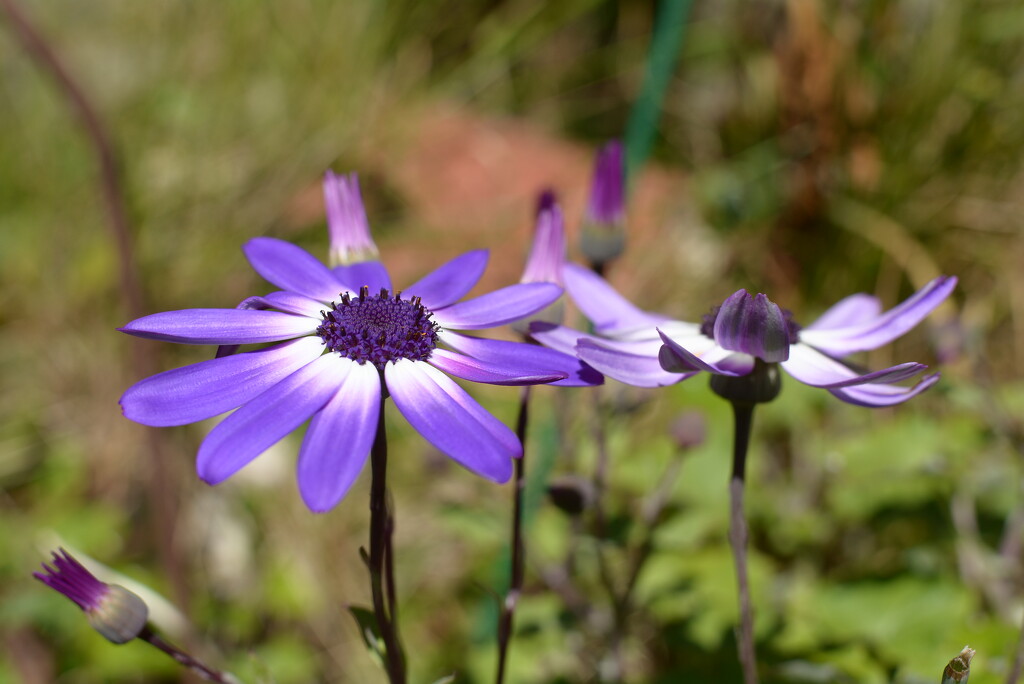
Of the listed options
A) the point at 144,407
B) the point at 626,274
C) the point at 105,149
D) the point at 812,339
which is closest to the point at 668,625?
the point at 812,339

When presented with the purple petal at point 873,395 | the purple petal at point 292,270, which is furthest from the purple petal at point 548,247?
the purple petal at point 873,395

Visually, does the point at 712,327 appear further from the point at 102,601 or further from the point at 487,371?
the point at 102,601

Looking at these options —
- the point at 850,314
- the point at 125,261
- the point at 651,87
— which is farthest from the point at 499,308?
the point at 651,87

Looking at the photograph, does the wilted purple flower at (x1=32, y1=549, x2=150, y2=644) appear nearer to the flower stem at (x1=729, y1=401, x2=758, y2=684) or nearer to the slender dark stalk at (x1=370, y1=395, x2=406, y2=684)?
the slender dark stalk at (x1=370, y1=395, x2=406, y2=684)

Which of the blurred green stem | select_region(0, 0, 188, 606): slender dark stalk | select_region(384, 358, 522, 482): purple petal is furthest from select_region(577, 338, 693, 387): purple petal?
the blurred green stem

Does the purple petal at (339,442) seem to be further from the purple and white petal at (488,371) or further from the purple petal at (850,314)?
the purple petal at (850,314)

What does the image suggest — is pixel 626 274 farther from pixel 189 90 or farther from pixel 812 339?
pixel 812 339
